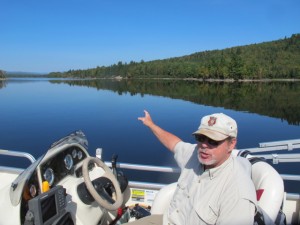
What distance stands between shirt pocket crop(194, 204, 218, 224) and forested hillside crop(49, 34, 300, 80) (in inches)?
5028

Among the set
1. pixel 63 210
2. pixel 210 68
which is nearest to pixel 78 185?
pixel 63 210

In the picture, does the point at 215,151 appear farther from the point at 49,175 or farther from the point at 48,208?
the point at 49,175

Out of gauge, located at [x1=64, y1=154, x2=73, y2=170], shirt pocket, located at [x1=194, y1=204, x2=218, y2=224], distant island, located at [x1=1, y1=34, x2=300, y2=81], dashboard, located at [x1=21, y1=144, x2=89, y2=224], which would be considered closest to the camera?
shirt pocket, located at [x1=194, y1=204, x2=218, y2=224]

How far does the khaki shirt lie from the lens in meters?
2.54

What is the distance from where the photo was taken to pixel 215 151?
9.30ft

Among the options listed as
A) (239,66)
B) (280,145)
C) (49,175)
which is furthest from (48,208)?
(239,66)

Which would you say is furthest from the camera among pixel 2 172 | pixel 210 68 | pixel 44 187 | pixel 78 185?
pixel 210 68

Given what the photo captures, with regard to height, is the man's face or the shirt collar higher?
the man's face

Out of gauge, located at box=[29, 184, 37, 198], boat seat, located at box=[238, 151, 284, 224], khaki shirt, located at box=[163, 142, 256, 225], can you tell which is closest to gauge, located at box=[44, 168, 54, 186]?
gauge, located at box=[29, 184, 37, 198]

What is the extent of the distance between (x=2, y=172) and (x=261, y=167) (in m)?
4.03

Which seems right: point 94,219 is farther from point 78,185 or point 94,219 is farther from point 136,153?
point 136,153

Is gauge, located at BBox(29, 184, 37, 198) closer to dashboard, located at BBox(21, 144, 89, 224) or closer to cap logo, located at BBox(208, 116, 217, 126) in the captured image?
dashboard, located at BBox(21, 144, 89, 224)

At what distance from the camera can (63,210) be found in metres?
3.28

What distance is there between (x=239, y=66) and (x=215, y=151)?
425ft
